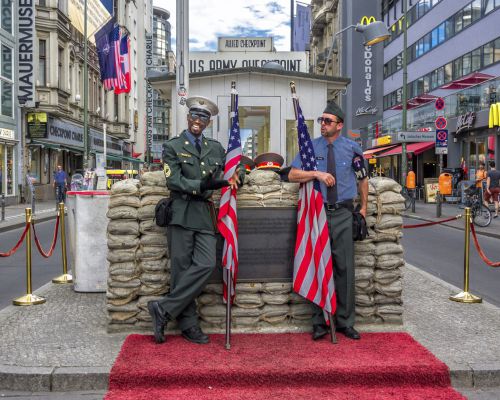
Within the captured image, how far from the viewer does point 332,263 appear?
17.4 feet

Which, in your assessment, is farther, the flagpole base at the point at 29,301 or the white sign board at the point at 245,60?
the white sign board at the point at 245,60

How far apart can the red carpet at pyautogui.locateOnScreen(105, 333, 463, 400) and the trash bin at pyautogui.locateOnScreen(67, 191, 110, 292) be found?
2484mm

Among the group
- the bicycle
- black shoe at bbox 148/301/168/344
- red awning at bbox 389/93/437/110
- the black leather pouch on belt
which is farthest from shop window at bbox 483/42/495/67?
black shoe at bbox 148/301/168/344

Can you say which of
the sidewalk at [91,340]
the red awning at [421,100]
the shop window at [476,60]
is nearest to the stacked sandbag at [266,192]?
the sidewalk at [91,340]

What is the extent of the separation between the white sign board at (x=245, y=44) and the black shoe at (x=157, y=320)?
602 centimetres

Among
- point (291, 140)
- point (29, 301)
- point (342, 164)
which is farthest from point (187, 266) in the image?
point (291, 140)

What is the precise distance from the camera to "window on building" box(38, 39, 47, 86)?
31375 millimetres

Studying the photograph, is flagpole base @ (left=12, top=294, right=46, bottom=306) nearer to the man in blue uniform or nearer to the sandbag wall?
the sandbag wall

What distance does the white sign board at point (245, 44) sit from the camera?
32.8ft

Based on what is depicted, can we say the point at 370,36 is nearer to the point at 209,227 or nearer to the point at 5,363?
the point at 209,227

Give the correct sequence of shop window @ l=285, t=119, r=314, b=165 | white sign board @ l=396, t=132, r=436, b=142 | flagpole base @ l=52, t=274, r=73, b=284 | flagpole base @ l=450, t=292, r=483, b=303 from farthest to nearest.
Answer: white sign board @ l=396, t=132, r=436, b=142, shop window @ l=285, t=119, r=314, b=165, flagpole base @ l=52, t=274, r=73, b=284, flagpole base @ l=450, t=292, r=483, b=303

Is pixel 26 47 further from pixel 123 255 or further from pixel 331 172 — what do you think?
pixel 331 172

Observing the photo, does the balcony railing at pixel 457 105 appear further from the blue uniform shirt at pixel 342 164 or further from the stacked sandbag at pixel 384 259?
the blue uniform shirt at pixel 342 164

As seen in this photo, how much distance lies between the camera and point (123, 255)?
17.7 ft
